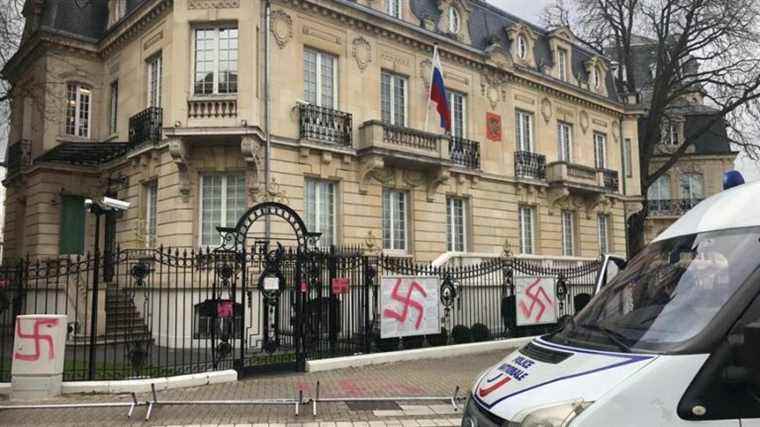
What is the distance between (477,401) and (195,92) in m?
15.4

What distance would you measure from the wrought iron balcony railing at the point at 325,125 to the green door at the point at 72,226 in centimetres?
988

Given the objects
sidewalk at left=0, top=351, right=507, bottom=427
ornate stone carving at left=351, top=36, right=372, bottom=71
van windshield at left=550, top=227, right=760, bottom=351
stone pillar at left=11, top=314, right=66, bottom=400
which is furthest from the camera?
ornate stone carving at left=351, top=36, right=372, bottom=71

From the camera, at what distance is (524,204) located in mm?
25078

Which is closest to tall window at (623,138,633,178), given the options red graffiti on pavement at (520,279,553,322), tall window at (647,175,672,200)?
tall window at (647,175,672,200)

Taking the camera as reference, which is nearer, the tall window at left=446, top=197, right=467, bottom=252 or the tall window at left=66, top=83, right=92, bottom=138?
the tall window at left=66, top=83, right=92, bottom=138

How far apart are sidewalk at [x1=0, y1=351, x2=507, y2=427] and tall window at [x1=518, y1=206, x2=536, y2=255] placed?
14.4m

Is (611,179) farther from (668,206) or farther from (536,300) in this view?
(536,300)

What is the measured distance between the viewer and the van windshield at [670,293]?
3314 millimetres

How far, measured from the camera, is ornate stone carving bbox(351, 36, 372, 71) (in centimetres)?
1953

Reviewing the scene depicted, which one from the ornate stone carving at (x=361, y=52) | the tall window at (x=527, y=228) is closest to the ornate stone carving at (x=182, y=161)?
the ornate stone carving at (x=361, y=52)

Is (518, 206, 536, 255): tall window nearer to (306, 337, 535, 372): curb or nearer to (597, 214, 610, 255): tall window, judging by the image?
(597, 214, 610, 255): tall window

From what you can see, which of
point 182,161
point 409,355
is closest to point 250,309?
point 409,355

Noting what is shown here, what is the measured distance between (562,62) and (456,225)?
11.0 meters

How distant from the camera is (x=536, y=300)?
15.5 meters
